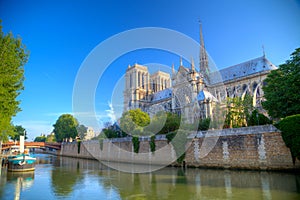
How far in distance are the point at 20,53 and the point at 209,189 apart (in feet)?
42.9

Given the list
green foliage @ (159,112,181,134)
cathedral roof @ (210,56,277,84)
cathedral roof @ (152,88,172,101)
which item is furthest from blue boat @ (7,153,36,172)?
cathedral roof @ (152,88,172,101)

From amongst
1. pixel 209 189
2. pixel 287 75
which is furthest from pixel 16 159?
pixel 287 75

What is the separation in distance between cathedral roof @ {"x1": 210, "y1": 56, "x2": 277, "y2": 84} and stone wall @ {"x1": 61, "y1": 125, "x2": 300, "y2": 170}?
26.4m

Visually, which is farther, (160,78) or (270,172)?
(160,78)

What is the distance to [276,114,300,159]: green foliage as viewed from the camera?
13711 millimetres

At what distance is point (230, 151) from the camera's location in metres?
17.5

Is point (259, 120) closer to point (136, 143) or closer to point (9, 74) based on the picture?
point (136, 143)

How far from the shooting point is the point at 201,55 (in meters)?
57.7

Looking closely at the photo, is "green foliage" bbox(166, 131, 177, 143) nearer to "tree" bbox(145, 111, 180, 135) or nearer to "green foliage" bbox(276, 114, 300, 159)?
"tree" bbox(145, 111, 180, 135)

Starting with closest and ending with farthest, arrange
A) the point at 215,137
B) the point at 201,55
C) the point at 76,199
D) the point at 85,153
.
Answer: the point at 76,199 → the point at 215,137 → the point at 85,153 → the point at 201,55

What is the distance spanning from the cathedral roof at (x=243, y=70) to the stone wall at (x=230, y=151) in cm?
2642

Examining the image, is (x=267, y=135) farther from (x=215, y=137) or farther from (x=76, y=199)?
(x=76, y=199)

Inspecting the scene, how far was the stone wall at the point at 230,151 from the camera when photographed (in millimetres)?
15047

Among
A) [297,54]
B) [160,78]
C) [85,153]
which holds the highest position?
[160,78]
